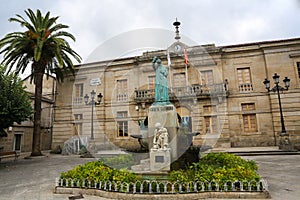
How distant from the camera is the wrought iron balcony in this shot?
1951cm

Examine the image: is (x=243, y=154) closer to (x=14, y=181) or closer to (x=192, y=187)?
(x=192, y=187)

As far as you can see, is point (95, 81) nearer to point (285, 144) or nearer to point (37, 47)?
point (37, 47)

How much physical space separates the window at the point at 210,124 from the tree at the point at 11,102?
1436cm

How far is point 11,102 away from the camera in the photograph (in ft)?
38.6

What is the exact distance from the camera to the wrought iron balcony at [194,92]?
64.0 ft

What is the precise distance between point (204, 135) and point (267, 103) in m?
6.09

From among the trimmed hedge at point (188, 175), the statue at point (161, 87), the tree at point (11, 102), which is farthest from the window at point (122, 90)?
the trimmed hedge at point (188, 175)

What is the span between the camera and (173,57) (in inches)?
848

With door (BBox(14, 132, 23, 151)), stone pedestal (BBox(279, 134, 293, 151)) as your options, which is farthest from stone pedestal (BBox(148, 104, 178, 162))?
door (BBox(14, 132, 23, 151))

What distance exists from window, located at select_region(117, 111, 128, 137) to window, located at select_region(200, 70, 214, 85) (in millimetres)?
8306

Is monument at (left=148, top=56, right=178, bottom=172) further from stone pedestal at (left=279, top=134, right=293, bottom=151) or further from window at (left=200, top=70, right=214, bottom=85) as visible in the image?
window at (left=200, top=70, right=214, bottom=85)

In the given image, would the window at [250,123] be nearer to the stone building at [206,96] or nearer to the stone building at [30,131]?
the stone building at [206,96]

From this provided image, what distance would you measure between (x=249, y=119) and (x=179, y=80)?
724 centimetres

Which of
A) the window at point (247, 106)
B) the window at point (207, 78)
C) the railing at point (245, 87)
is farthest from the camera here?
the window at point (207, 78)
